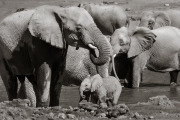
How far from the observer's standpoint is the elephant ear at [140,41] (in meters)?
15.8

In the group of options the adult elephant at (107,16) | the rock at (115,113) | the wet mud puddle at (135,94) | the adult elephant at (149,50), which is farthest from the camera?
the adult elephant at (107,16)

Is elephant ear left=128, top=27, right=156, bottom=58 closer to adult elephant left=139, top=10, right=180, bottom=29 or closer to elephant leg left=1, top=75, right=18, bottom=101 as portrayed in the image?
adult elephant left=139, top=10, right=180, bottom=29

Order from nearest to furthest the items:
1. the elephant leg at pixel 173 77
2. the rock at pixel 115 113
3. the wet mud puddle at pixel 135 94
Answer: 1. the rock at pixel 115 113
2. the wet mud puddle at pixel 135 94
3. the elephant leg at pixel 173 77

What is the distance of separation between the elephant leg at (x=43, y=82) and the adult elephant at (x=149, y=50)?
16.5ft

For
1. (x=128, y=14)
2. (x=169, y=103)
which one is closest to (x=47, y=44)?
(x=169, y=103)

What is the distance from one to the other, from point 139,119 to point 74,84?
5814mm

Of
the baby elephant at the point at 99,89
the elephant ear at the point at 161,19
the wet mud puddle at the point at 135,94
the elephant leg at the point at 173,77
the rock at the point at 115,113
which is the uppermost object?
the rock at the point at 115,113

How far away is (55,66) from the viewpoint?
409 inches


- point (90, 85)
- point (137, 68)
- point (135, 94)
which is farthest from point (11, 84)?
point (137, 68)

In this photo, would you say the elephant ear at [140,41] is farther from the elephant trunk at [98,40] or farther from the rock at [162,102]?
the elephant trunk at [98,40]

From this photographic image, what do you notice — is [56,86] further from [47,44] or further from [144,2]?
[144,2]

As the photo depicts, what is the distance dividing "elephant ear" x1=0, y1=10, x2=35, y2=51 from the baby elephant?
107 cm

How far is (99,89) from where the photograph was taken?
10.9 metres

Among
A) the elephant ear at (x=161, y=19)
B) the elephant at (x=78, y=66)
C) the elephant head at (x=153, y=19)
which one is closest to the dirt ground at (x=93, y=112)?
the elephant at (x=78, y=66)
